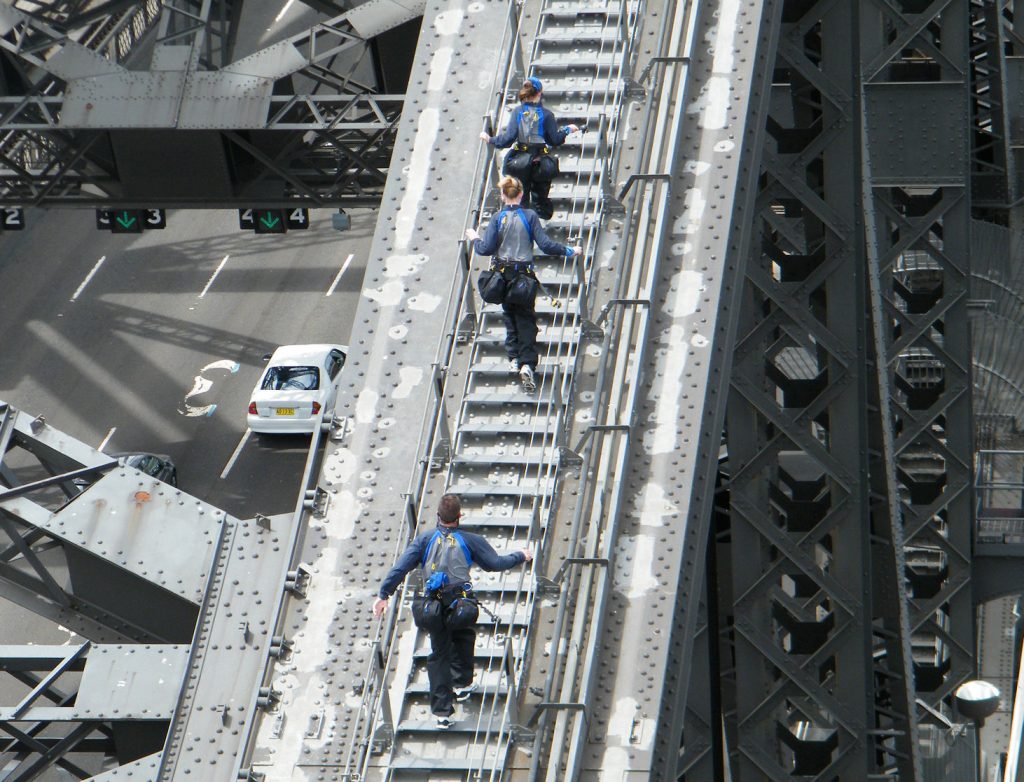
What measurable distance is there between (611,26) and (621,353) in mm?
3955

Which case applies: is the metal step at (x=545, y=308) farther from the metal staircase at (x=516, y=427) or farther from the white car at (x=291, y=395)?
the white car at (x=291, y=395)

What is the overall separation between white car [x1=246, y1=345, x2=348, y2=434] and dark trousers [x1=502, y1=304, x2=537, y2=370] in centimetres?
2193

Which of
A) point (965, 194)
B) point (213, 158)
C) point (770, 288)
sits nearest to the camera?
point (770, 288)

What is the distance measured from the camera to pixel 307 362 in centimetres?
3712

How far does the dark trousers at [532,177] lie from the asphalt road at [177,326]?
2013cm

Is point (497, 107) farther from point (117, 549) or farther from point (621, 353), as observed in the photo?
point (117, 549)

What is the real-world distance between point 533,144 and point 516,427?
2552 millimetres

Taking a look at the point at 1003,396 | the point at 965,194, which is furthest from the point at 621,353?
the point at 1003,396

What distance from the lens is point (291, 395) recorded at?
121 ft

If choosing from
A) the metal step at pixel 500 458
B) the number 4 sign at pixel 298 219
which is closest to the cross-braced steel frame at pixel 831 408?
the metal step at pixel 500 458

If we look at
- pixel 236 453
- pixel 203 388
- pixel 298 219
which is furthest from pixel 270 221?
pixel 203 388

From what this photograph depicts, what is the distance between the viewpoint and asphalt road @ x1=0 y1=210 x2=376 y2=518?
37750mm

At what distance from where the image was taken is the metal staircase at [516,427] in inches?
512

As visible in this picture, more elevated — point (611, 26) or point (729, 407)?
point (611, 26)
